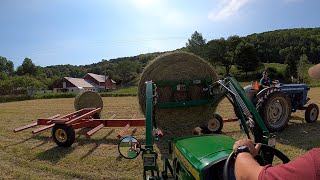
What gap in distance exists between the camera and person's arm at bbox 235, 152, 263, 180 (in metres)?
1.66

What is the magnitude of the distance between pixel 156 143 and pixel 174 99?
1037 millimetres

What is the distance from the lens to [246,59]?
61.1 m

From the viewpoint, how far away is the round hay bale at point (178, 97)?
7039 mm

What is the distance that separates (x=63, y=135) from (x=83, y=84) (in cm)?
7703

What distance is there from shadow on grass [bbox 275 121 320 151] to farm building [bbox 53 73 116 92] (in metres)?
62.3

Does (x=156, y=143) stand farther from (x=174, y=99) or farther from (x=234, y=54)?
(x=234, y=54)

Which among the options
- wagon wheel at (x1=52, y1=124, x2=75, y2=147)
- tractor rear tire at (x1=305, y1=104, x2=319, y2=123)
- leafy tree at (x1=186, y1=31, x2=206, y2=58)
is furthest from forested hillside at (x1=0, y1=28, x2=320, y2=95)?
wagon wheel at (x1=52, y1=124, x2=75, y2=147)

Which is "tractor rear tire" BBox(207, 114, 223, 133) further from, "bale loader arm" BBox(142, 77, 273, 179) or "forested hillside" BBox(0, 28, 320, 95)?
"forested hillside" BBox(0, 28, 320, 95)

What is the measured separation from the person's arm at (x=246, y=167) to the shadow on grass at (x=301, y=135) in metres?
5.03

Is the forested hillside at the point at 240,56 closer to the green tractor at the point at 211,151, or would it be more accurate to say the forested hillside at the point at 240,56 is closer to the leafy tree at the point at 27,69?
the leafy tree at the point at 27,69

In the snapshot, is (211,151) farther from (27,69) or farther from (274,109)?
(27,69)

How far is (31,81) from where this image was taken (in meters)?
61.1

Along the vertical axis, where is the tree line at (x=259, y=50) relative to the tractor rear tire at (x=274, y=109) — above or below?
above

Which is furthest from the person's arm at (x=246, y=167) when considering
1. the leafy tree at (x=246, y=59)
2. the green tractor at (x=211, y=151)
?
the leafy tree at (x=246, y=59)
